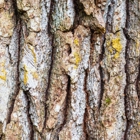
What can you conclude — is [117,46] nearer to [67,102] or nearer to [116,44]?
[116,44]

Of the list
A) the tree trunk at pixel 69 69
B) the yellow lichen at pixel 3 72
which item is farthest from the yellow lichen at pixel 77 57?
the yellow lichen at pixel 3 72

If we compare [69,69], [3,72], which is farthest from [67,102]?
[3,72]

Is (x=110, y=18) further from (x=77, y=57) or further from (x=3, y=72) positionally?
(x=3, y=72)

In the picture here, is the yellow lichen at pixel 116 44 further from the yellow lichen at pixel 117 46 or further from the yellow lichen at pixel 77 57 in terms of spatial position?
the yellow lichen at pixel 77 57

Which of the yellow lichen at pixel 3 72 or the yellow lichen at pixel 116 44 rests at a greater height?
the yellow lichen at pixel 116 44

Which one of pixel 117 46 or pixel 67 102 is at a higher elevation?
pixel 117 46

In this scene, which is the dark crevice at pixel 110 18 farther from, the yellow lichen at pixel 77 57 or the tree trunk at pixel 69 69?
the yellow lichen at pixel 77 57

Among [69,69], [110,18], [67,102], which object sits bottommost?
[67,102]

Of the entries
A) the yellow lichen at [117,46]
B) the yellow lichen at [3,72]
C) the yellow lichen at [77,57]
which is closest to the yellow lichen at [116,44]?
the yellow lichen at [117,46]

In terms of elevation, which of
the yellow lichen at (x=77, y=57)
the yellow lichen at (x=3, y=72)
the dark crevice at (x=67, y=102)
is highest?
the yellow lichen at (x=77, y=57)

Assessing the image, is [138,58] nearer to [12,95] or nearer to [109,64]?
[109,64]
